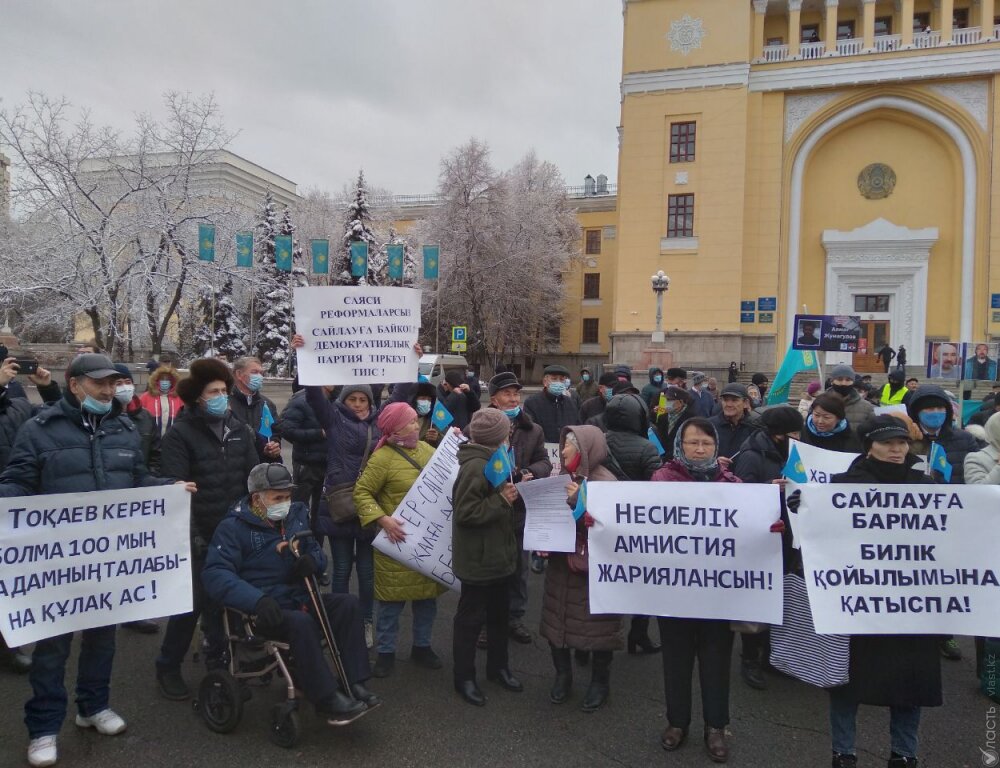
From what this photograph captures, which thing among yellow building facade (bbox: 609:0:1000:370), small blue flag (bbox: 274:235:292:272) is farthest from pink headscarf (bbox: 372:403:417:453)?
yellow building facade (bbox: 609:0:1000:370)

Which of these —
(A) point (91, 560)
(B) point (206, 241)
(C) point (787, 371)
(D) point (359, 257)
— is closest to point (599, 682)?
(A) point (91, 560)

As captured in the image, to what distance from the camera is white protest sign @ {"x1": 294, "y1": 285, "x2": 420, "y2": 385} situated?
5621 millimetres

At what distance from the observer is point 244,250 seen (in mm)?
23281

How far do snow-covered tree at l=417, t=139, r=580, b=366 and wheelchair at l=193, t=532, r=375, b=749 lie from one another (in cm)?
3209

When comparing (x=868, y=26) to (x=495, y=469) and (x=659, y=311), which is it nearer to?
(x=659, y=311)

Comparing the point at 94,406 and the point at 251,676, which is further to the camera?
the point at 251,676

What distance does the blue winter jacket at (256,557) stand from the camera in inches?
152

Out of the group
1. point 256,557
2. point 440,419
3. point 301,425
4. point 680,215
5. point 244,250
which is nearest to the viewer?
point 256,557

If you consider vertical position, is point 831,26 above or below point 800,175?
above

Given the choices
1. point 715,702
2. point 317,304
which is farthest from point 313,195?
point 715,702

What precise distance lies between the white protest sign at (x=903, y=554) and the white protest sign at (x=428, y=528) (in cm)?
232

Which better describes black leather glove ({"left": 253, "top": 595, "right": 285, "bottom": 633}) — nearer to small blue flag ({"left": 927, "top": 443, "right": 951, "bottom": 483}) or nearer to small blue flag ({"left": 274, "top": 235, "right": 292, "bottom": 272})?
small blue flag ({"left": 927, "top": 443, "right": 951, "bottom": 483})

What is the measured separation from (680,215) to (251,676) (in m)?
31.1

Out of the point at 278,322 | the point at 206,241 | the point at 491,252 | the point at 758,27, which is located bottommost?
the point at 278,322
